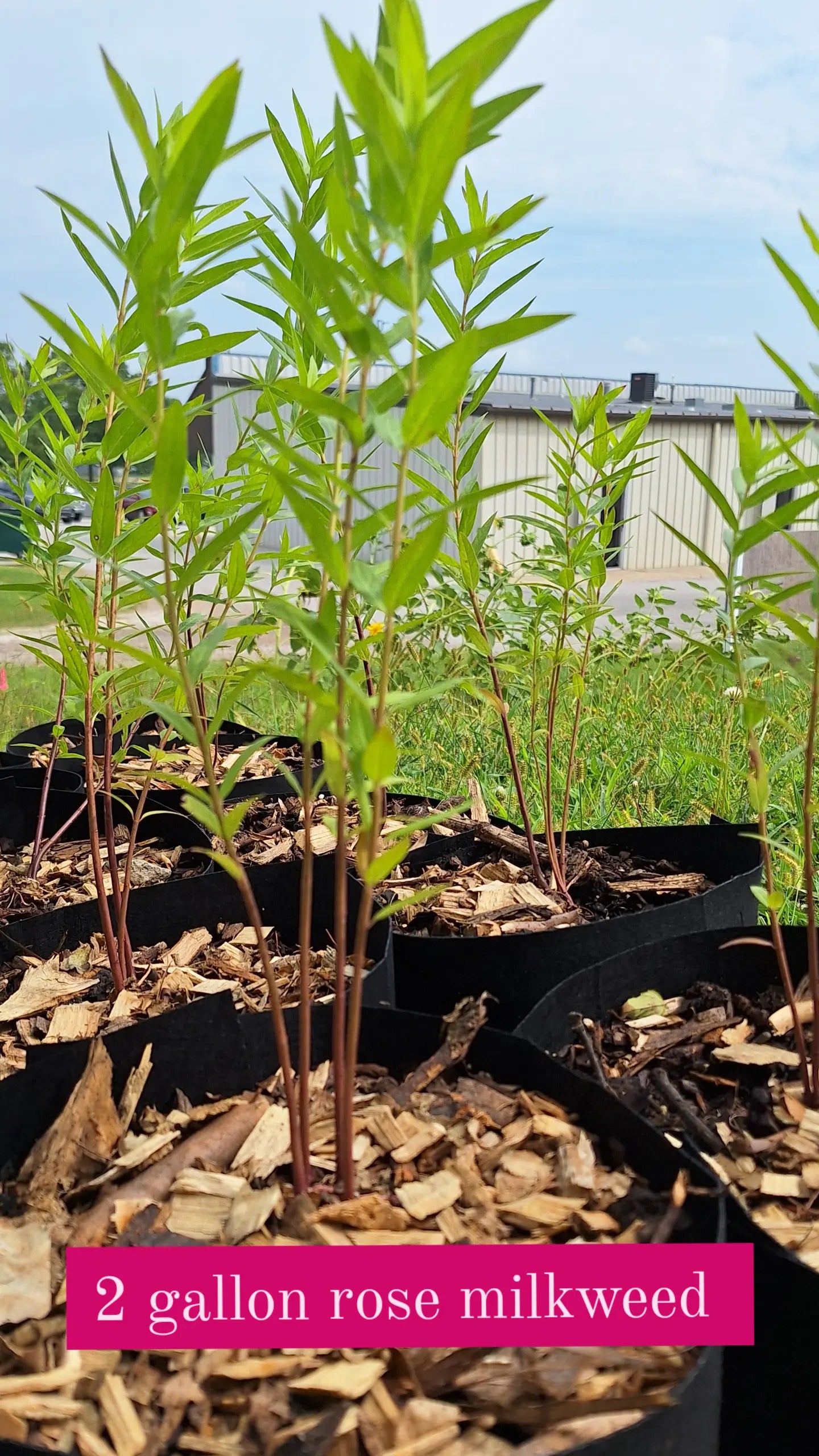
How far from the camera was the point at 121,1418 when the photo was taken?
855 millimetres

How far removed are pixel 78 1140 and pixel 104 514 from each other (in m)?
0.77

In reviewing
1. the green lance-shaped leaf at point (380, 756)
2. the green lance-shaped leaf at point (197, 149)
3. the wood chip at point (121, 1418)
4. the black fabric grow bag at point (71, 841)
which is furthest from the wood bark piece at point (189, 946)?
the green lance-shaped leaf at point (197, 149)

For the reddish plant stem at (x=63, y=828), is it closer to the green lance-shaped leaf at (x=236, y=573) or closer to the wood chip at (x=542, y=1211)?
the green lance-shaped leaf at (x=236, y=573)

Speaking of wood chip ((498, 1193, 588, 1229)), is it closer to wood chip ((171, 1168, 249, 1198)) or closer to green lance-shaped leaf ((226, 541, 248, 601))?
wood chip ((171, 1168, 249, 1198))

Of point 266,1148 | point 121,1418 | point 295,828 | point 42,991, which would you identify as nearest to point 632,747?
point 295,828

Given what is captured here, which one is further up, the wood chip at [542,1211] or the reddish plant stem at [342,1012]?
the reddish plant stem at [342,1012]

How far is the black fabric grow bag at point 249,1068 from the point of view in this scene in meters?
1.13

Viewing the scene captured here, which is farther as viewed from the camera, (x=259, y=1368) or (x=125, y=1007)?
(x=125, y=1007)

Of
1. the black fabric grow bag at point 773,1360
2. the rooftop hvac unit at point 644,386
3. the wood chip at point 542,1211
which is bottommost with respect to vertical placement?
the black fabric grow bag at point 773,1360

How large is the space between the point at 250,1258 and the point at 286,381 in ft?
2.59

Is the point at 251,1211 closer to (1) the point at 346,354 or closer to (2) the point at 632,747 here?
(1) the point at 346,354

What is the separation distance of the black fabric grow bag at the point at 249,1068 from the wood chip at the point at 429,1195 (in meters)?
0.17

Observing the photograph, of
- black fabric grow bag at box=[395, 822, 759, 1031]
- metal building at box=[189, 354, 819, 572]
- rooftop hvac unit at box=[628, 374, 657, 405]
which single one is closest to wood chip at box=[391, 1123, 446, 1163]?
black fabric grow bag at box=[395, 822, 759, 1031]

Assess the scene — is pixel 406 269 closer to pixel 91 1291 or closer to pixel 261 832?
pixel 91 1291
